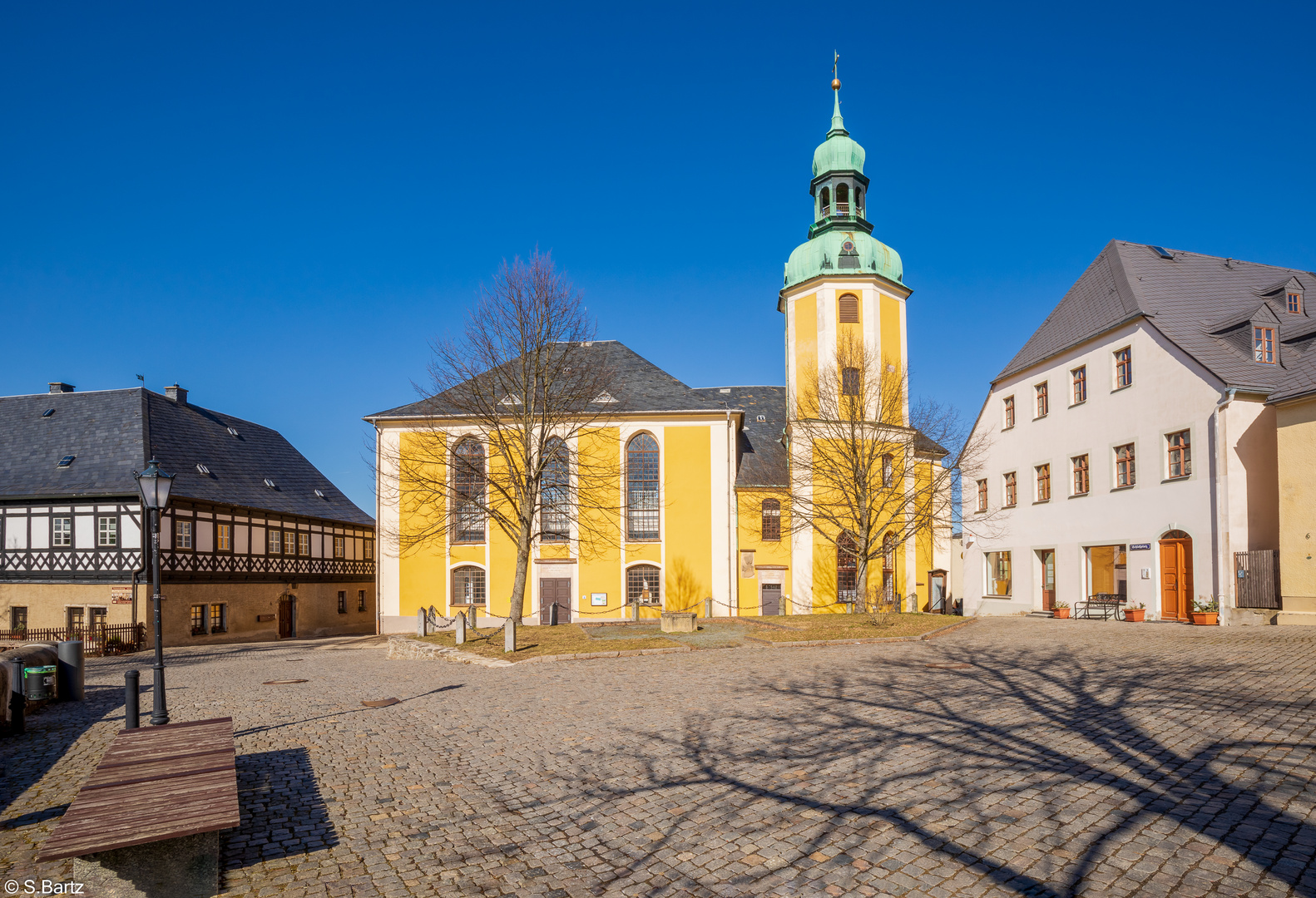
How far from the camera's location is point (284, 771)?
28.0ft

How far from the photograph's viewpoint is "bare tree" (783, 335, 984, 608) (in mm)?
29906

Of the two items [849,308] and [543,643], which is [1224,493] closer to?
[849,308]

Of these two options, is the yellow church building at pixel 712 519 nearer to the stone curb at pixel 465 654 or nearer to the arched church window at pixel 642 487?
the arched church window at pixel 642 487

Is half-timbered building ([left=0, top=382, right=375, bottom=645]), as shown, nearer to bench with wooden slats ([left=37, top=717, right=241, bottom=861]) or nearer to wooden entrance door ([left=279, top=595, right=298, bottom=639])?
wooden entrance door ([left=279, top=595, right=298, bottom=639])

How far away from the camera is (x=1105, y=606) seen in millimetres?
26031

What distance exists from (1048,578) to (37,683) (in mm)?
29407

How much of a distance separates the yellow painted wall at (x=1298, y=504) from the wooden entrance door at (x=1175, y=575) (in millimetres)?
2766

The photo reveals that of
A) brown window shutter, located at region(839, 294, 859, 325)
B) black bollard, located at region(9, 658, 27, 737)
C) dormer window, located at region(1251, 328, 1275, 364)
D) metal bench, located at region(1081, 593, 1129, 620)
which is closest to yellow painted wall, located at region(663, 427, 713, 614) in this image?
brown window shutter, located at region(839, 294, 859, 325)

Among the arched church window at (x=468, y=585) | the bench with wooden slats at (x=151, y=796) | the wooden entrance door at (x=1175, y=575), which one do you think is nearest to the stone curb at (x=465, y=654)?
the bench with wooden slats at (x=151, y=796)

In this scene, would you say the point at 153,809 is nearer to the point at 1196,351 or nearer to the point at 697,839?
the point at 697,839

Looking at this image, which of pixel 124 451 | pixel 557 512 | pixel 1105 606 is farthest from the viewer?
pixel 557 512

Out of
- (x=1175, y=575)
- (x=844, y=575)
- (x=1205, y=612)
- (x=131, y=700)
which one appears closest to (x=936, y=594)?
(x=844, y=575)

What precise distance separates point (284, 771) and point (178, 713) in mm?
5503

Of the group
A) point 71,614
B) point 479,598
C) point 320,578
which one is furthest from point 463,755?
point 320,578
